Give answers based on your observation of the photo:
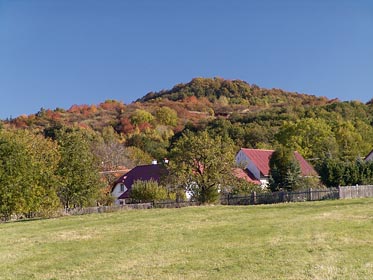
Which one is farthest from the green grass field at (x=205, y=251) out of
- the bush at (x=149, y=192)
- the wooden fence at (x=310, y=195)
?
the bush at (x=149, y=192)

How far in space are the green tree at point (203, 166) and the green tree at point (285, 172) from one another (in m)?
8.55

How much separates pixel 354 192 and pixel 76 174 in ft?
75.8

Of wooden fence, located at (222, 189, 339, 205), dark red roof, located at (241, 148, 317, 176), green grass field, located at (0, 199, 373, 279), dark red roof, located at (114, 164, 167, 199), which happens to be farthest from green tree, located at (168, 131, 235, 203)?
dark red roof, located at (241, 148, 317, 176)

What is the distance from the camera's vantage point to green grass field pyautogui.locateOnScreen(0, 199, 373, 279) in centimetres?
1092

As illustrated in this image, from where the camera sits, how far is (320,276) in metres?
9.94

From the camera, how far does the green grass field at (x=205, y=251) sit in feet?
35.8

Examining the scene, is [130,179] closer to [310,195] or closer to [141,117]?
[310,195]

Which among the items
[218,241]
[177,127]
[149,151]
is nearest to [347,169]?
[218,241]

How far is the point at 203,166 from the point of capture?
125ft

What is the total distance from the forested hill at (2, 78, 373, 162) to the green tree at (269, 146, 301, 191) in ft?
58.7

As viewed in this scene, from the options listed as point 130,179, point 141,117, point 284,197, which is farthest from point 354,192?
point 141,117

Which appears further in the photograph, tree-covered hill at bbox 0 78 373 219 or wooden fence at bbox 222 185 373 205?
wooden fence at bbox 222 185 373 205

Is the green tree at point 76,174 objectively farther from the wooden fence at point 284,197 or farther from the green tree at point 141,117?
the green tree at point 141,117

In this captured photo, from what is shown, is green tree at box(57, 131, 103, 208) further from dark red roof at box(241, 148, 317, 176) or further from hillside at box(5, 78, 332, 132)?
hillside at box(5, 78, 332, 132)
